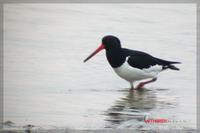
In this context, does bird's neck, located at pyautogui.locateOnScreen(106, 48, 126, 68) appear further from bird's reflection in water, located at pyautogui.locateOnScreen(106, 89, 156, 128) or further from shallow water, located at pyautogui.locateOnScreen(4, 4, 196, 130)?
bird's reflection in water, located at pyautogui.locateOnScreen(106, 89, 156, 128)

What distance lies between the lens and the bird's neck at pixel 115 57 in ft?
23.1

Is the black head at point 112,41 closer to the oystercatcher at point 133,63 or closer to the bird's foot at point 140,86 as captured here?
the oystercatcher at point 133,63

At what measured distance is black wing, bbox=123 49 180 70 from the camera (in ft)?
23.1

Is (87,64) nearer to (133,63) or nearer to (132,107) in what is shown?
(133,63)

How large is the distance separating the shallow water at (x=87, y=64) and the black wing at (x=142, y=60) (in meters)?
0.07

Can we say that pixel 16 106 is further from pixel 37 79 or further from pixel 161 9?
pixel 161 9

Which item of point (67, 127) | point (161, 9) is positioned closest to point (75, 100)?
point (67, 127)

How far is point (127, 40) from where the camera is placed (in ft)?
23.3

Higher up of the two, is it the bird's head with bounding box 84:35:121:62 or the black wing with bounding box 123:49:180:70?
the bird's head with bounding box 84:35:121:62

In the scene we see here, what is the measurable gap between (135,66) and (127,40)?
0.28m

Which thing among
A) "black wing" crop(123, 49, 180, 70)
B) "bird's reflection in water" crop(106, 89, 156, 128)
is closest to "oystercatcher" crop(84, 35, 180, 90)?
"black wing" crop(123, 49, 180, 70)

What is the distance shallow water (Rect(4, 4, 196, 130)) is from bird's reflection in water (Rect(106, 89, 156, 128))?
0.01 metres

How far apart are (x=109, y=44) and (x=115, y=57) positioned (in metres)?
0.15

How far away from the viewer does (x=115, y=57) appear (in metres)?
7.06
